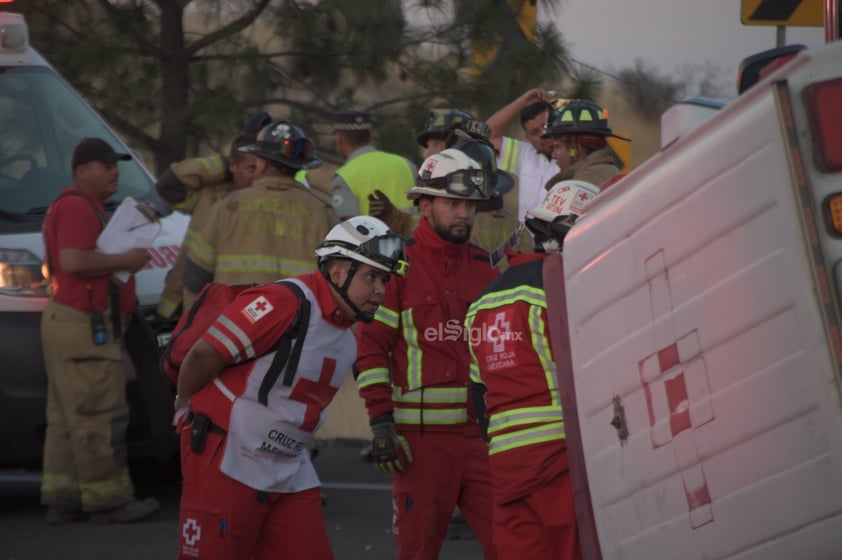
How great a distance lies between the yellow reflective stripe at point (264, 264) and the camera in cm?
841

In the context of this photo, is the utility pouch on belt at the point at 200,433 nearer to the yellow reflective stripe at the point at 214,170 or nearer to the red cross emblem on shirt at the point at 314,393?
the red cross emblem on shirt at the point at 314,393

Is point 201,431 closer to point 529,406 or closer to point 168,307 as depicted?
point 529,406

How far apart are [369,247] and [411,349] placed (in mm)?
1196

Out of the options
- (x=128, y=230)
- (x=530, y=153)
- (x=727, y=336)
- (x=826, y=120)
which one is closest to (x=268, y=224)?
(x=128, y=230)

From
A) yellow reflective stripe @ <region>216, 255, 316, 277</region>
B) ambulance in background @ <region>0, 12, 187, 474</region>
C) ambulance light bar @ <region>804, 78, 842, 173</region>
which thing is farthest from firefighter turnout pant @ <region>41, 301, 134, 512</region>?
ambulance light bar @ <region>804, 78, 842, 173</region>

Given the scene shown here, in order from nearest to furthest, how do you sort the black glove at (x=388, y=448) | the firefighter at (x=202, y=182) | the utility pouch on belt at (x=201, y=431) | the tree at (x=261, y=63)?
1. the utility pouch on belt at (x=201, y=431)
2. the black glove at (x=388, y=448)
3. the firefighter at (x=202, y=182)
4. the tree at (x=261, y=63)

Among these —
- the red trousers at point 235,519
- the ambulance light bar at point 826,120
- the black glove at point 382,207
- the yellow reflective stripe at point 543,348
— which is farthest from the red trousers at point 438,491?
the ambulance light bar at point 826,120

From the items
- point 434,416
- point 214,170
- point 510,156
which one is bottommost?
point 434,416

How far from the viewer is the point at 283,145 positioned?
8.49 m

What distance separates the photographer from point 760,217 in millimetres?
3635

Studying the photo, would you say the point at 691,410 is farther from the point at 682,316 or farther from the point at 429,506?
the point at 429,506

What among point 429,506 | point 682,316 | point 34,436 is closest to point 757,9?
point 429,506

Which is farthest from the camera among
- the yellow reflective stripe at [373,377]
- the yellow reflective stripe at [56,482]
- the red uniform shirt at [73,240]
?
the yellow reflective stripe at [56,482]

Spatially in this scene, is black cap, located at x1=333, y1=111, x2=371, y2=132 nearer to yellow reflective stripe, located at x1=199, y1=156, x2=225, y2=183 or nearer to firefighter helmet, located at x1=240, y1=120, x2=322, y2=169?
yellow reflective stripe, located at x1=199, y1=156, x2=225, y2=183
